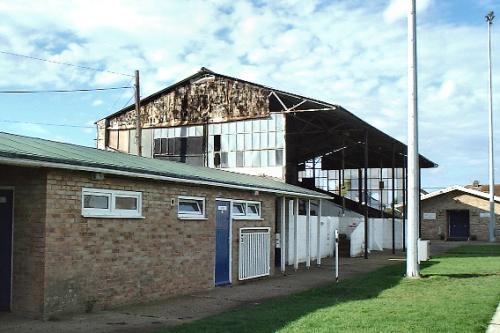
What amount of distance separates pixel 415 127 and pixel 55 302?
38.1ft

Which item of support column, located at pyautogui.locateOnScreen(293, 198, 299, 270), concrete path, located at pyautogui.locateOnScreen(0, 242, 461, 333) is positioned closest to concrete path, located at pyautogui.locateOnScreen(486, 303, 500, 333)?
concrete path, located at pyautogui.locateOnScreen(0, 242, 461, 333)

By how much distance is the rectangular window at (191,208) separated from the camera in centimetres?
1382

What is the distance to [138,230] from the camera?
39.9 feet

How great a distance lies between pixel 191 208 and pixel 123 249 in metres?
2.86

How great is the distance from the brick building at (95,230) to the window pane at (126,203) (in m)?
0.02

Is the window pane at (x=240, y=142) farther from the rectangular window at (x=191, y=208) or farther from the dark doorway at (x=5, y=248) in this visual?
the dark doorway at (x=5, y=248)

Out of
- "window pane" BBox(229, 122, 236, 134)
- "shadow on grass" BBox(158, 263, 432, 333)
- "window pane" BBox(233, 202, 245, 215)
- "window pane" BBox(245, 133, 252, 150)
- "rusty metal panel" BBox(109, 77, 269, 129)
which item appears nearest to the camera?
"shadow on grass" BBox(158, 263, 432, 333)

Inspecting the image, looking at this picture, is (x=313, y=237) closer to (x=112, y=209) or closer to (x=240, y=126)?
(x=240, y=126)

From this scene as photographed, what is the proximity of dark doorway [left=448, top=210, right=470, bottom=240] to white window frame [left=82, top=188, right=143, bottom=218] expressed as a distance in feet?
141

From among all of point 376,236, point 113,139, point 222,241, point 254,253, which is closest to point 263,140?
point 113,139

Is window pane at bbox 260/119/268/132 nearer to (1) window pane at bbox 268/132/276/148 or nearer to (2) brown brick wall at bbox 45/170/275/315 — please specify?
(1) window pane at bbox 268/132/276/148

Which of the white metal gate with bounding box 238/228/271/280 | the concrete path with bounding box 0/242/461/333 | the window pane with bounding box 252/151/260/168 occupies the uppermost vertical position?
the window pane with bounding box 252/151/260/168

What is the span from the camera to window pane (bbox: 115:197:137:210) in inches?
460

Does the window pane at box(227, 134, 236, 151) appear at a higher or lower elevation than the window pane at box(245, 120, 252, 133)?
lower
